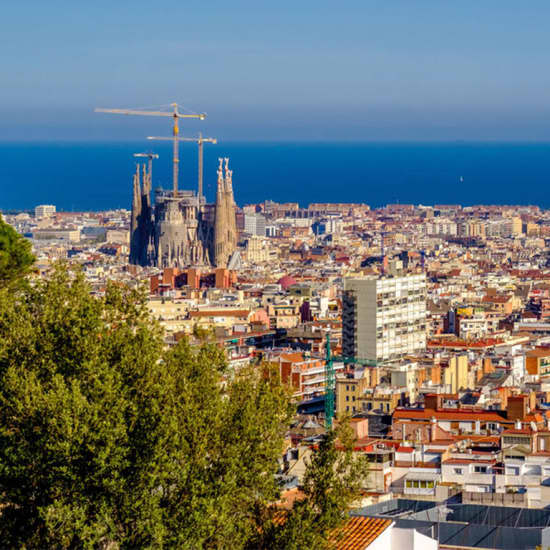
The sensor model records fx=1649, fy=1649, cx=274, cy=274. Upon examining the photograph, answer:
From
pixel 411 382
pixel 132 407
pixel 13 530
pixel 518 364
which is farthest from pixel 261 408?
pixel 518 364

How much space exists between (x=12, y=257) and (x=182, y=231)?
275ft

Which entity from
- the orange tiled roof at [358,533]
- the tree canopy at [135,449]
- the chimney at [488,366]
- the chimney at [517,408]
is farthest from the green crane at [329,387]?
the tree canopy at [135,449]

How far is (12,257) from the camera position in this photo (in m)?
16.6

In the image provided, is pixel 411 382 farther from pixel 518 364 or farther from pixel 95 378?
pixel 95 378

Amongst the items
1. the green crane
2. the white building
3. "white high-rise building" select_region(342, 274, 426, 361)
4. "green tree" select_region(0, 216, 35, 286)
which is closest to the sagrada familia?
the white building

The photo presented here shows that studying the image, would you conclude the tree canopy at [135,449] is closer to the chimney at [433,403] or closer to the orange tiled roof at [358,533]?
the orange tiled roof at [358,533]

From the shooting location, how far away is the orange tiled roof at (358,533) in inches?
439

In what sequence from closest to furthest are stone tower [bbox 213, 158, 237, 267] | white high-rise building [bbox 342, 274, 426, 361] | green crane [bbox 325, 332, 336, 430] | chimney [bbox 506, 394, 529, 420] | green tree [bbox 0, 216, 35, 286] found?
green tree [bbox 0, 216, 35, 286] < chimney [bbox 506, 394, 529, 420] < green crane [bbox 325, 332, 336, 430] < white high-rise building [bbox 342, 274, 426, 361] < stone tower [bbox 213, 158, 237, 267]

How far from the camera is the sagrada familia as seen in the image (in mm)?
99812

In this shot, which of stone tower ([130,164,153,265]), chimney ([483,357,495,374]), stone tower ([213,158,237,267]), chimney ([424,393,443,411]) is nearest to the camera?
chimney ([424,393,443,411])

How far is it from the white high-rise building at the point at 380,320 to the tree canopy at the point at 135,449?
36.5 m

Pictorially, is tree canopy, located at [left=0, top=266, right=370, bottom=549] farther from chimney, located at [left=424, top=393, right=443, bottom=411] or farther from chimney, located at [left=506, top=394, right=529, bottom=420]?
chimney, located at [left=424, top=393, right=443, bottom=411]

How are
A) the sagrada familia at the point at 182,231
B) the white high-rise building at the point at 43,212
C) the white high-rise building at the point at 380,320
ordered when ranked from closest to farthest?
the white high-rise building at the point at 380,320
the sagrada familia at the point at 182,231
the white high-rise building at the point at 43,212

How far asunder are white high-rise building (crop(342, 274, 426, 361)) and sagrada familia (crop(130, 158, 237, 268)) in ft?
155
